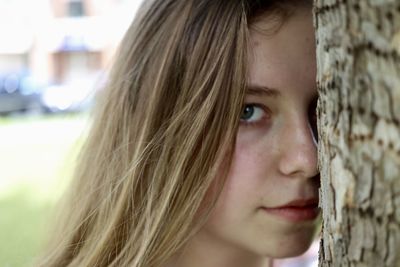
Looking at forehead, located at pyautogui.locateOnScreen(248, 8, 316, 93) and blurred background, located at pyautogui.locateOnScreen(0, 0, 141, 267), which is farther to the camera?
blurred background, located at pyautogui.locateOnScreen(0, 0, 141, 267)

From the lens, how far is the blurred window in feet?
76.2

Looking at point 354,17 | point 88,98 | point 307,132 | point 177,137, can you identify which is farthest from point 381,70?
point 88,98

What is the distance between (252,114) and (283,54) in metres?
0.15

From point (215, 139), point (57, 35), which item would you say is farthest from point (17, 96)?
point (215, 139)

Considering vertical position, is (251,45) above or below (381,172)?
above

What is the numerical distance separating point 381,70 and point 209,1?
0.82 m

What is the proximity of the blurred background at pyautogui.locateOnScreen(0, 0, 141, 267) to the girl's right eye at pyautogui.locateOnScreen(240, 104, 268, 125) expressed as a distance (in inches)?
20.5

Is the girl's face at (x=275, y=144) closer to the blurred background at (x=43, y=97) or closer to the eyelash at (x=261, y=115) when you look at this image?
the eyelash at (x=261, y=115)

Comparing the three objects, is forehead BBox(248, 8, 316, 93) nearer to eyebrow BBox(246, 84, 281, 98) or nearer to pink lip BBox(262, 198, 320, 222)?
eyebrow BBox(246, 84, 281, 98)

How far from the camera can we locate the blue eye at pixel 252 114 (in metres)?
1.55

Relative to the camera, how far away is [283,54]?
1551 millimetres

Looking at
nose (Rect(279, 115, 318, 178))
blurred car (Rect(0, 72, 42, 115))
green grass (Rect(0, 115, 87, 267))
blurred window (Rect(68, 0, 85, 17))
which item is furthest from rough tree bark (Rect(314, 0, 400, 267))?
blurred window (Rect(68, 0, 85, 17))

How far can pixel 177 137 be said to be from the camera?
1.59m

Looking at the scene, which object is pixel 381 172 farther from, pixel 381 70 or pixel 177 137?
pixel 177 137
